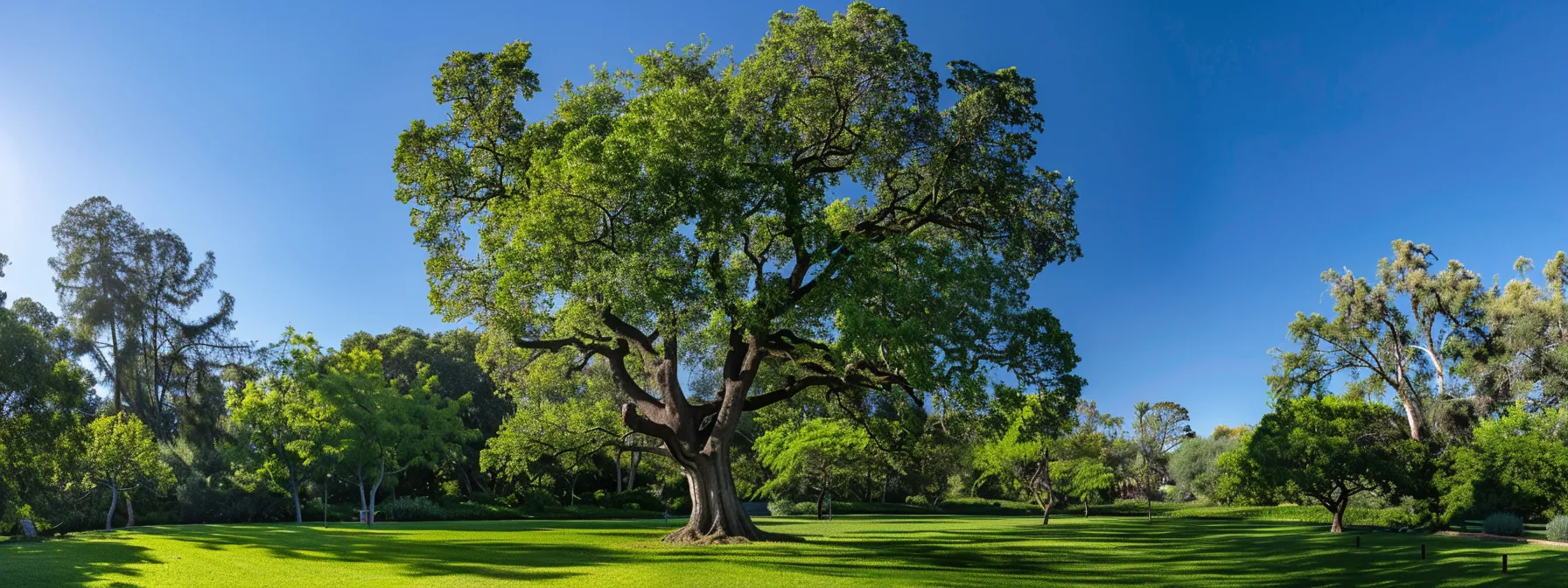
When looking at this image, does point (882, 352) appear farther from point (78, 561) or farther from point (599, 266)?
A: point (78, 561)

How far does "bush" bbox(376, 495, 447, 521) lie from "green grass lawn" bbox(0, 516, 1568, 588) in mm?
11184

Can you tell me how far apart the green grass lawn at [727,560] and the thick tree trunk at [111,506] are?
22.9 ft

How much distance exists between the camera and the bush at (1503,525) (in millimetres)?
29266

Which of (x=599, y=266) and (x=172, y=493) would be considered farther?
(x=172, y=493)

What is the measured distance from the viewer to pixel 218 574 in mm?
15758

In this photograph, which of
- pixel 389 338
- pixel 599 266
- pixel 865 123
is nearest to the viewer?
pixel 599 266

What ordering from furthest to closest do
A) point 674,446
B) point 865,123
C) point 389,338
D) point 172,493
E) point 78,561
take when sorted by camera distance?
point 389,338 < point 172,493 < point 674,446 < point 865,123 < point 78,561

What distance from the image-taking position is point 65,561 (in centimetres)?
1703

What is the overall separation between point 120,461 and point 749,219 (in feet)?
99.9

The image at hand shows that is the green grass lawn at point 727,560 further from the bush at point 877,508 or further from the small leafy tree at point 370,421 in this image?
the bush at point 877,508

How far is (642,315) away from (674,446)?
5.08 m

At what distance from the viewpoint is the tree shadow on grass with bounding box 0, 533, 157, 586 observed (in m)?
14.3

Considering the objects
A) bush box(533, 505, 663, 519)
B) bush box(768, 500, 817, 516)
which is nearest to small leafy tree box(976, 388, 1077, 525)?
bush box(768, 500, 817, 516)

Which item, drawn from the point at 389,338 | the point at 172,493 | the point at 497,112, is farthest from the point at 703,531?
the point at 389,338
